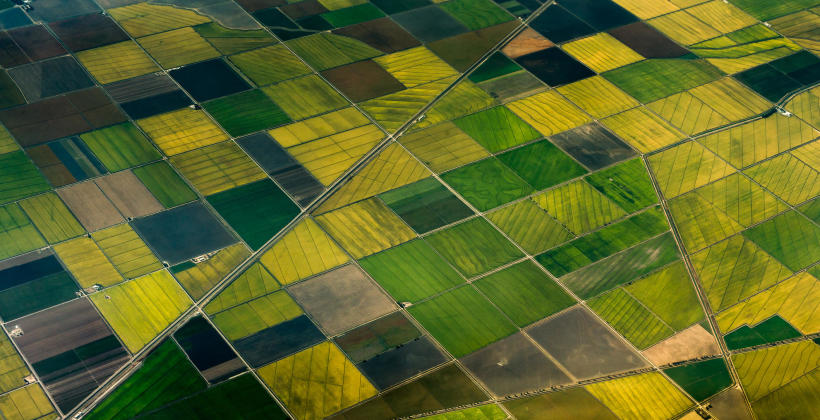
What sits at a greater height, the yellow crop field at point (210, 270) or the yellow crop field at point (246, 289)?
the yellow crop field at point (210, 270)

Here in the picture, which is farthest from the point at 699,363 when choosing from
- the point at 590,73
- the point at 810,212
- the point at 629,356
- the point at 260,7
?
the point at 260,7

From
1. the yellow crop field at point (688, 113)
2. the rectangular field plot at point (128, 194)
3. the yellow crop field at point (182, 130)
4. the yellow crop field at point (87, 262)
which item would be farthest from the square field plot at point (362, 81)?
the yellow crop field at point (87, 262)

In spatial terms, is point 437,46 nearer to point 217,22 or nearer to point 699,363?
point 217,22

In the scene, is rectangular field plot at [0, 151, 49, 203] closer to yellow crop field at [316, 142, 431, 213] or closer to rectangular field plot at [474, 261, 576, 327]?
yellow crop field at [316, 142, 431, 213]

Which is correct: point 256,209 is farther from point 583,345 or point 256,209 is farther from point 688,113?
point 688,113

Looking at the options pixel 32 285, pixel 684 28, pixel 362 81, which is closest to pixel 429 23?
pixel 362 81

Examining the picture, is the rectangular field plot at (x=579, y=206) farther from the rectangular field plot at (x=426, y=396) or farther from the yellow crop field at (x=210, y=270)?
the yellow crop field at (x=210, y=270)

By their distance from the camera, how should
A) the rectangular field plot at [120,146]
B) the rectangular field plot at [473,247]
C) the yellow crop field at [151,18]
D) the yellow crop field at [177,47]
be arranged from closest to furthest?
the rectangular field plot at [473,247] → the rectangular field plot at [120,146] → the yellow crop field at [177,47] → the yellow crop field at [151,18]
